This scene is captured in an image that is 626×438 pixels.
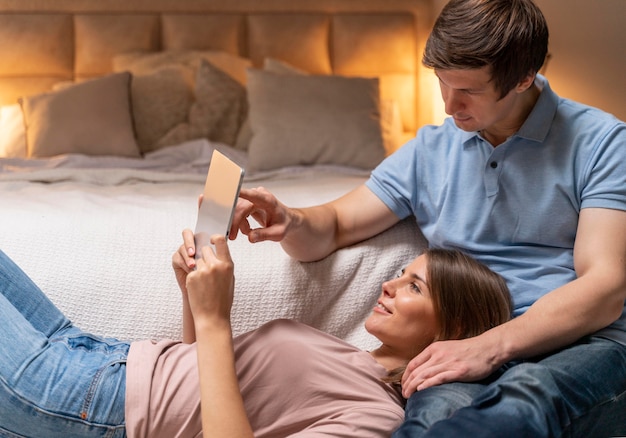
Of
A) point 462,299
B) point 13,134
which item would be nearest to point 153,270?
point 462,299

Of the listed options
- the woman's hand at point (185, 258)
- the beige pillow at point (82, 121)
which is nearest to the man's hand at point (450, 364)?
the woman's hand at point (185, 258)

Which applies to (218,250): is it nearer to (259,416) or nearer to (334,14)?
(259,416)

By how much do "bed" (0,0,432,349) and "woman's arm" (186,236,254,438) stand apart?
52 cm

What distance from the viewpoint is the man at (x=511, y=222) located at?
1.35 meters

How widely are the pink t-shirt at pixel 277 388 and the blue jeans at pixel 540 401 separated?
10 cm

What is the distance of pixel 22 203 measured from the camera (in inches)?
84.0

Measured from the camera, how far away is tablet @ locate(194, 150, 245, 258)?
53.9 inches

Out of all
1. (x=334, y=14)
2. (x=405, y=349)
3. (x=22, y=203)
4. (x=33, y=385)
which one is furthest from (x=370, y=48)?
(x=33, y=385)

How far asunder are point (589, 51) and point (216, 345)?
1975 millimetres

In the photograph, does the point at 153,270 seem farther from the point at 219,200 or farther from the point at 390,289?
the point at 390,289

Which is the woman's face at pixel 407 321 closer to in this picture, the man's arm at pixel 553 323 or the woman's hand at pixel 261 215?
the man's arm at pixel 553 323

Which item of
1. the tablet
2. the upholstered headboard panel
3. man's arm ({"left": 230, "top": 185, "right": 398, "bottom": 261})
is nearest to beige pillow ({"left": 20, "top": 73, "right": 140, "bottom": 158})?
the upholstered headboard panel

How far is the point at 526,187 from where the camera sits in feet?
5.48

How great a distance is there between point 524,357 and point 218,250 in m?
0.61
